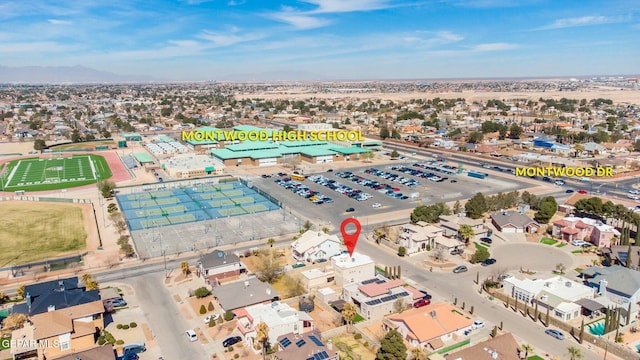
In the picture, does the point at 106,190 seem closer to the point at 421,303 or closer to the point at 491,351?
the point at 421,303

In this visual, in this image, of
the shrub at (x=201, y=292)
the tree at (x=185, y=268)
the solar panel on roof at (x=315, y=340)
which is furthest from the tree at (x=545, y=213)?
the tree at (x=185, y=268)

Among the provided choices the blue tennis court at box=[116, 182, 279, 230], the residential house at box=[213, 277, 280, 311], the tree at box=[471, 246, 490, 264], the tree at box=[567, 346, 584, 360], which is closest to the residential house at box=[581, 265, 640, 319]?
the tree at box=[567, 346, 584, 360]

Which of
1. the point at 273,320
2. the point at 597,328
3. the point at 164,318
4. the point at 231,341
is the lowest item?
the point at 597,328

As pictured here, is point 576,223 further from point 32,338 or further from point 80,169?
point 80,169

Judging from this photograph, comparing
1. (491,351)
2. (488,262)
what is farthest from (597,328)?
(488,262)

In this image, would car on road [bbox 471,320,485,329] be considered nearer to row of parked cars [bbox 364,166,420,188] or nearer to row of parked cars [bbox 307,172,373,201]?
row of parked cars [bbox 307,172,373,201]

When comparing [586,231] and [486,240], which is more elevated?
[586,231]

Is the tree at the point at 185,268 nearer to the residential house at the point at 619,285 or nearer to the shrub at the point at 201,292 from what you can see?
the shrub at the point at 201,292
